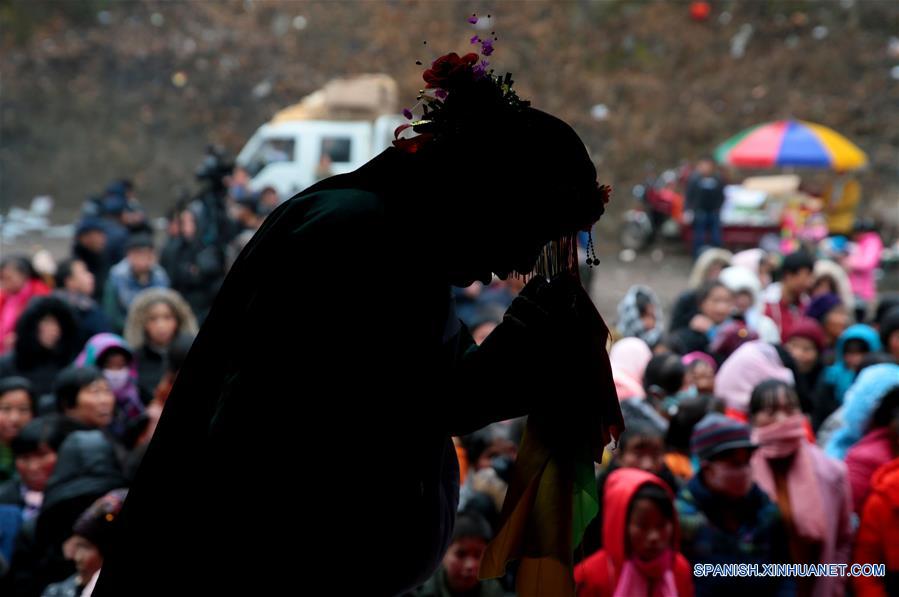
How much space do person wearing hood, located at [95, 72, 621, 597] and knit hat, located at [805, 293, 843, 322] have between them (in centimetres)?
684

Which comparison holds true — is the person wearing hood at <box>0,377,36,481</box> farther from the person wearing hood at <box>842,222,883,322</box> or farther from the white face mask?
the person wearing hood at <box>842,222,883,322</box>

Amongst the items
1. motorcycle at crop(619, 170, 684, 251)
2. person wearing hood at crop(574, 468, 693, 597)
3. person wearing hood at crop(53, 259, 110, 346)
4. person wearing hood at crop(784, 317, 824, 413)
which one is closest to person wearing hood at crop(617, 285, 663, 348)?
person wearing hood at crop(784, 317, 824, 413)

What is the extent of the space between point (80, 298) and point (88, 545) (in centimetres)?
440

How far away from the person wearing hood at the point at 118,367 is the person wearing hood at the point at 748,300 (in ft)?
12.8

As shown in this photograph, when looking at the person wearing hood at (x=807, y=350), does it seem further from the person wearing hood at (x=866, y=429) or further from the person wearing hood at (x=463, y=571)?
the person wearing hood at (x=463, y=571)

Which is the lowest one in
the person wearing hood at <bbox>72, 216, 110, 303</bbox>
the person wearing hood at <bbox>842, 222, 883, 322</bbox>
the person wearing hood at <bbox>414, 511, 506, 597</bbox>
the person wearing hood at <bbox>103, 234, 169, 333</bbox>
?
the person wearing hood at <bbox>414, 511, 506, 597</bbox>

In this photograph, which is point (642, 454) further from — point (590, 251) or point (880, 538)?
point (590, 251)

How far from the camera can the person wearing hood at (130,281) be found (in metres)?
9.09

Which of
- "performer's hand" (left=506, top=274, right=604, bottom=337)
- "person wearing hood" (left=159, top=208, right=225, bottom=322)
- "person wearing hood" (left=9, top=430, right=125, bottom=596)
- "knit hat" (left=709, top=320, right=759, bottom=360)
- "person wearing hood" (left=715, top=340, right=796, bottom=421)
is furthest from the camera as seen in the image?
"person wearing hood" (left=159, top=208, right=225, bottom=322)

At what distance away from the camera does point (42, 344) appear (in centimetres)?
730

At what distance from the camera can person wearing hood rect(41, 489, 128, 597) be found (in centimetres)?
403

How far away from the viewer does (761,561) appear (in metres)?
4.50

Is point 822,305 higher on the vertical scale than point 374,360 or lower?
higher

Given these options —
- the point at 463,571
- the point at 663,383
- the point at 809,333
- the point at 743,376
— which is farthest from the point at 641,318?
the point at 463,571
